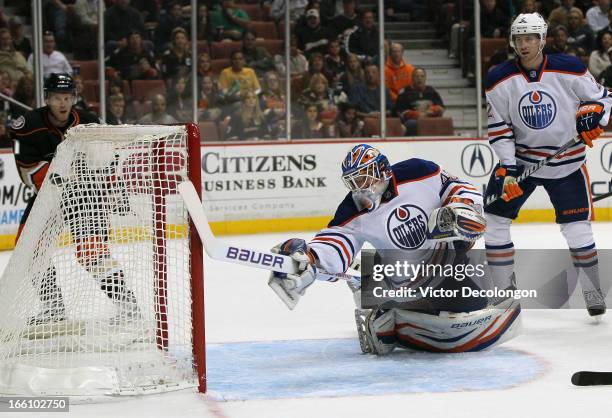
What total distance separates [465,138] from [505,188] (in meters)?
4.05

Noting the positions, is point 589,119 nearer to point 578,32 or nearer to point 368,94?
point 368,94

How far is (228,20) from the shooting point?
898 cm

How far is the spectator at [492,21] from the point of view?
9273mm

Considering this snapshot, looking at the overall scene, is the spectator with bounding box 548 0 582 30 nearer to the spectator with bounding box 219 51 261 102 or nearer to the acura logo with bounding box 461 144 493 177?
the acura logo with bounding box 461 144 493 177

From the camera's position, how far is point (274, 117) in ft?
29.3

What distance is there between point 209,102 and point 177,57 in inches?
15.8

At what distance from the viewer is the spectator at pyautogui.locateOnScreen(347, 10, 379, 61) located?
9.06 metres

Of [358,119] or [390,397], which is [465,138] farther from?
[390,397]

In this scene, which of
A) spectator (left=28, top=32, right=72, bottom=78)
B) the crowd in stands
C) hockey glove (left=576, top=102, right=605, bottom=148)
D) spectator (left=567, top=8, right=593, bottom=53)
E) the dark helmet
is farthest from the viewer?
spectator (left=567, top=8, right=593, bottom=53)

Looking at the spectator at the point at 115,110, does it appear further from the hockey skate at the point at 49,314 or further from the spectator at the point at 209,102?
the hockey skate at the point at 49,314

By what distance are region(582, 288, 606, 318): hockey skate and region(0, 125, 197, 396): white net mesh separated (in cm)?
195

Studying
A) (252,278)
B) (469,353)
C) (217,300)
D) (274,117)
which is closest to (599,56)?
(274,117)

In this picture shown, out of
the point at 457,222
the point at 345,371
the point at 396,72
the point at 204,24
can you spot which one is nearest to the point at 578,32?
the point at 396,72

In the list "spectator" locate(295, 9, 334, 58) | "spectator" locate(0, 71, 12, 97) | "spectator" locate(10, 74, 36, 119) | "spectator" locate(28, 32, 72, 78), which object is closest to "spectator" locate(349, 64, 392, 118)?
"spectator" locate(295, 9, 334, 58)
